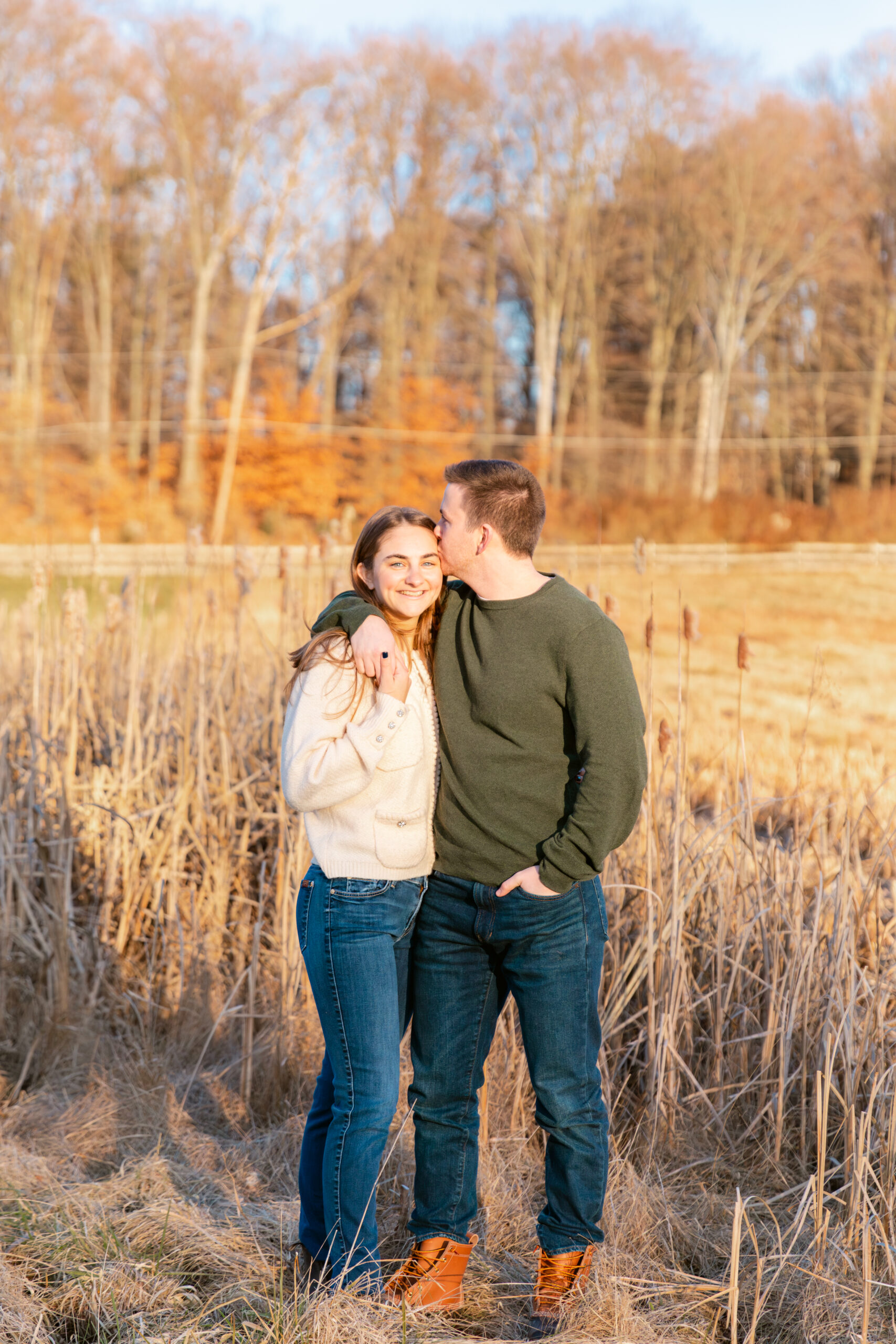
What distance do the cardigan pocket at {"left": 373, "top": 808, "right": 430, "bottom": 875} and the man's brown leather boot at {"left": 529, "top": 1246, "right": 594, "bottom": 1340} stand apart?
0.79 meters

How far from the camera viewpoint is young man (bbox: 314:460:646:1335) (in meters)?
1.99

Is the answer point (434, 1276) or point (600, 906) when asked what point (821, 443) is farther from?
point (434, 1276)

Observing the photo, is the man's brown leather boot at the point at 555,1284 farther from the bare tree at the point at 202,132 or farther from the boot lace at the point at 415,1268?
the bare tree at the point at 202,132

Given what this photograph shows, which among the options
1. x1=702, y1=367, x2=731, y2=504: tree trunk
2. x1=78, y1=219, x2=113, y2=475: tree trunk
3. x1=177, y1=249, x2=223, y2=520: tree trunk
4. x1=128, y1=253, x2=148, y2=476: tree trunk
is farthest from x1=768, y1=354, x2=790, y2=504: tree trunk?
x1=78, y1=219, x2=113, y2=475: tree trunk

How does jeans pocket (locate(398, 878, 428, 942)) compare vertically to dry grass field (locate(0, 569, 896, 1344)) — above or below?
above

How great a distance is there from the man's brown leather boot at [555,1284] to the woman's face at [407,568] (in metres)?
1.24

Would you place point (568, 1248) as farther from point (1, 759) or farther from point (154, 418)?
point (154, 418)

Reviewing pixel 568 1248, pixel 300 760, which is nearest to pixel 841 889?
pixel 568 1248

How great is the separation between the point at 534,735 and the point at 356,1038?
0.62 m

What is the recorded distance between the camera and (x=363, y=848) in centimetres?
200

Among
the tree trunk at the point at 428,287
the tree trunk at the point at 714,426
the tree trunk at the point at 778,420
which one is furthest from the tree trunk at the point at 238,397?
the tree trunk at the point at 778,420

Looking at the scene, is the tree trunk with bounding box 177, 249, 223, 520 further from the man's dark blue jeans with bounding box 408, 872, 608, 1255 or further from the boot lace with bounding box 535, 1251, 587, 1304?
the boot lace with bounding box 535, 1251, 587, 1304

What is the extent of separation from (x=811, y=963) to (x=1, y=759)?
2.60 metres

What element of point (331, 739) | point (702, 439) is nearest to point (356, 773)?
point (331, 739)
